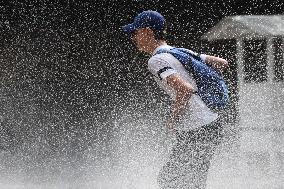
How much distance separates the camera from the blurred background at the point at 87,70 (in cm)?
968

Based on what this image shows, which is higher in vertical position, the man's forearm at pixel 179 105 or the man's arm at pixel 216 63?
the man's arm at pixel 216 63

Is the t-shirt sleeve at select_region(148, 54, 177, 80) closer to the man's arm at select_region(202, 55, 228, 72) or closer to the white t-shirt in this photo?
the white t-shirt

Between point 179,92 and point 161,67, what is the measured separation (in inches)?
6.9

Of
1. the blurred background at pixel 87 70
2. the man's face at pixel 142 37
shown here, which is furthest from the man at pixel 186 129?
the blurred background at pixel 87 70

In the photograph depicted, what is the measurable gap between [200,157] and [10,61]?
6792 millimetres

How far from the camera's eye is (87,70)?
1013 centimetres

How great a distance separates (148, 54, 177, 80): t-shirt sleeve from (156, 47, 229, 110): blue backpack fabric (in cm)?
7

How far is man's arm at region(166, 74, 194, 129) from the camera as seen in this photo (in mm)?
3803

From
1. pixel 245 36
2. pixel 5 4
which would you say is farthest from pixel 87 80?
pixel 245 36

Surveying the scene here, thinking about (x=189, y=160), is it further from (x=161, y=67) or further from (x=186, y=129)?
(x=161, y=67)

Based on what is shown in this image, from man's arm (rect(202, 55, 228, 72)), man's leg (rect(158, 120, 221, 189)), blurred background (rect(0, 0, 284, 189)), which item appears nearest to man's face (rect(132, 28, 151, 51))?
man's arm (rect(202, 55, 228, 72))

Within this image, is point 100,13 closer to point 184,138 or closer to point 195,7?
point 195,7

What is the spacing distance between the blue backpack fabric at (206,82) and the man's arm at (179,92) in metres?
0.11

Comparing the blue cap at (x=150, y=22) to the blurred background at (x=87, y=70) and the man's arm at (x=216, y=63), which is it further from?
the blurred background at (x=87, y=70)
